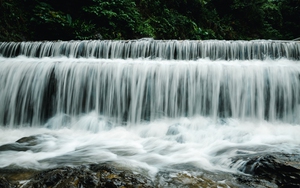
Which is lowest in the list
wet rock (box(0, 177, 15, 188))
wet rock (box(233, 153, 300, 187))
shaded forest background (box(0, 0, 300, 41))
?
wet rock (box(0, 177, 15, 188))

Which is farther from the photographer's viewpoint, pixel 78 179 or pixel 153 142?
pixel 153 142

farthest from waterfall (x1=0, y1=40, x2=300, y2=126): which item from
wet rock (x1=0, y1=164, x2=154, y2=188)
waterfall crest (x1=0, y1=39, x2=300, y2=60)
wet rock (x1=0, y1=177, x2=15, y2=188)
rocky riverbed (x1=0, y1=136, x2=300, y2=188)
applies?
wet rock (x1=0, y1=177, x2=15, y2=188)

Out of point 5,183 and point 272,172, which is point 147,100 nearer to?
point 272,172

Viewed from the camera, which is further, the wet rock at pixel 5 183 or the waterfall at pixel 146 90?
the waterfall at pixel 146 90

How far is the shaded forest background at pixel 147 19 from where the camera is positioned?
29.9 ft

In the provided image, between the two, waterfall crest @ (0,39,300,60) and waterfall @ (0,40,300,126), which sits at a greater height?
waterfall crest @ (0,39,300,60)

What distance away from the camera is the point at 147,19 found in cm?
1231

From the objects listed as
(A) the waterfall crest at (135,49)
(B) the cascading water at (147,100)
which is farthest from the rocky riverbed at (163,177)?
(A) the waterfall crest at (135,49)

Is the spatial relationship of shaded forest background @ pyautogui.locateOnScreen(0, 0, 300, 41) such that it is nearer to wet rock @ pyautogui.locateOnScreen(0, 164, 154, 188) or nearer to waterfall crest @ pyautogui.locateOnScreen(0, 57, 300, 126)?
waterfall crest @ pyautogui.locateOnScreen(0, 57, 300, 126)

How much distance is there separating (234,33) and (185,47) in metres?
9.48

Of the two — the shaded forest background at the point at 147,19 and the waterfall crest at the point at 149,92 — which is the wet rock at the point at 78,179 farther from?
the shaded forest background at the point at 147,19

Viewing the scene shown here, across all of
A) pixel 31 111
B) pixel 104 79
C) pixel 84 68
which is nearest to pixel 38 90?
pixel 31 111

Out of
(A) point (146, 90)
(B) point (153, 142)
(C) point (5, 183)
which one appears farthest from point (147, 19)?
(C) point (5, 183)

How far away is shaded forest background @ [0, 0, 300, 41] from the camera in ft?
→ 29.9
